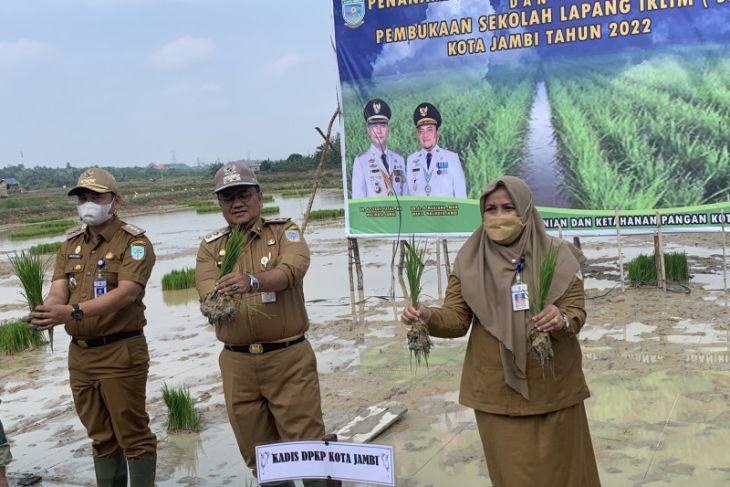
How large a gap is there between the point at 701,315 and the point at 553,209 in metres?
2.16

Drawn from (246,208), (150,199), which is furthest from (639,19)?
(150,199)

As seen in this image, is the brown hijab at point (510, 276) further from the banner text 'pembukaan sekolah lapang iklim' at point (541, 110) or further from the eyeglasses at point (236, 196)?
the banner text 'pembukaan sekolah lapang iklim' at point (541, 110)

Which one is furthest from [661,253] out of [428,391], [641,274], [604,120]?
[428,391]

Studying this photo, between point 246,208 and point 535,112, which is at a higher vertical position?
point 535,112

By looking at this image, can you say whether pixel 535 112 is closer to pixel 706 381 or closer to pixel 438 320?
pixel 706 381

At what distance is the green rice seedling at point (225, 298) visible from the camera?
3246mm

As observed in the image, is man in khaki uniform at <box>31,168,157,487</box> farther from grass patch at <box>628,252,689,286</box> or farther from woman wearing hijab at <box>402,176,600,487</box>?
grass patch at <box>628,252,689,286</box>

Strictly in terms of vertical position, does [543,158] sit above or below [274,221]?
above

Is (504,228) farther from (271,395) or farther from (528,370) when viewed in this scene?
(271,395)

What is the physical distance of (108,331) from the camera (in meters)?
3.87

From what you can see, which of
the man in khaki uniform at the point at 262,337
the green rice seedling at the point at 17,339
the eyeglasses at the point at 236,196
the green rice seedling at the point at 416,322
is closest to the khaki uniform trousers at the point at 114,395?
the man in khaki uniform at the point at 262,337

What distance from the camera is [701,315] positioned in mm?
7855

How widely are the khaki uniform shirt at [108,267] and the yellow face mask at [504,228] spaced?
6.28 ft

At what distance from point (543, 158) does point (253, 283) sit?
22.0ft
